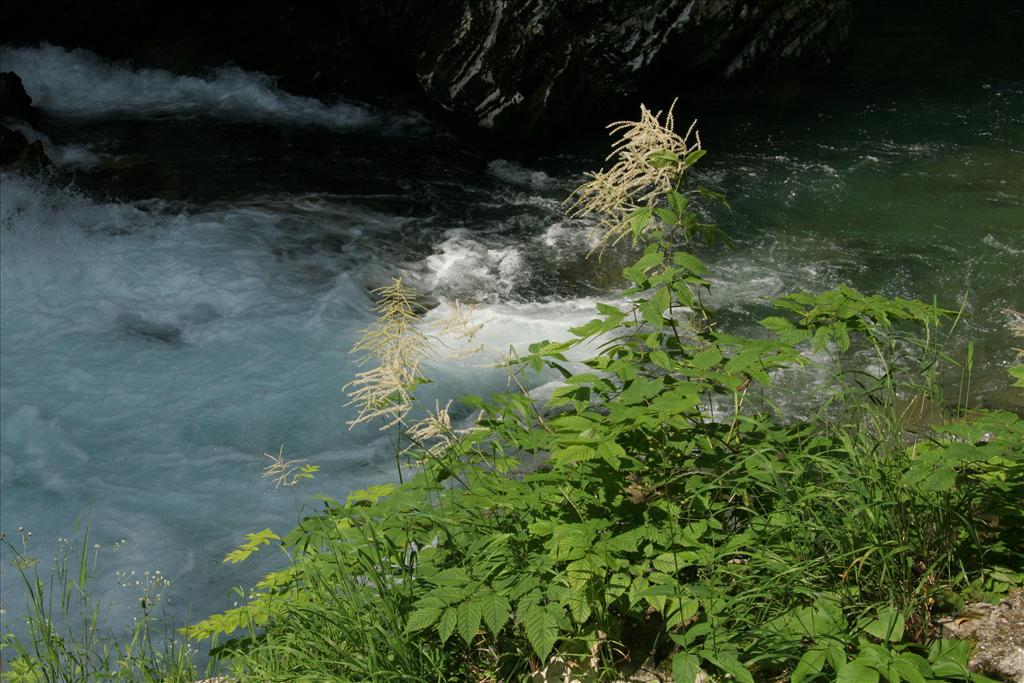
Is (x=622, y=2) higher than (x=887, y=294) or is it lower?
higher

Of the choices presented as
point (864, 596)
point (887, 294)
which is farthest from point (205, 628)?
point (887, 294)

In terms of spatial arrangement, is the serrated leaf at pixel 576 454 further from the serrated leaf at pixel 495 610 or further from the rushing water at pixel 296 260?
the rushing water at pixel 296 260

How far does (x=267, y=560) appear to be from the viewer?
5082 mm

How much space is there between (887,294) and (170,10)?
9.20 metres

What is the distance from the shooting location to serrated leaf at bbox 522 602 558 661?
8.02ft

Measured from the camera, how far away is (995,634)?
257 cm

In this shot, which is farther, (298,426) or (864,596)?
(298,426)

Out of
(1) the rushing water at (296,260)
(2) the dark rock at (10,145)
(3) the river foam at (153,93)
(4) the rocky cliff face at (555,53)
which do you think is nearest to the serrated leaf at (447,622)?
(1) the rushing water at (296,260)

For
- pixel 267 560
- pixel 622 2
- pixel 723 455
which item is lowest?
pixel 267 560

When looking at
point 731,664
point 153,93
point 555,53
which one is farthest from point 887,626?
point 153,93

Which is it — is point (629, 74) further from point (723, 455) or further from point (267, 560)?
point (723, 455)

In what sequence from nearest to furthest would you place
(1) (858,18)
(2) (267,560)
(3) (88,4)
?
1. (2) (267,560)
2. (3) (88,4)
3. (1) (858,18)

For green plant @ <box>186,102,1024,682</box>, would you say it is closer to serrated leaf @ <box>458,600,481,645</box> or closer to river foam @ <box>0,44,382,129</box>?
serrated leaf @ <box>458,600,481,645</box>

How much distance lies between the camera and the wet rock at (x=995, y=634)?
2.51 metres
